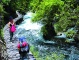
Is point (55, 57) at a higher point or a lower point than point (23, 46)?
lower

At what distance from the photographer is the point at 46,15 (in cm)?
2338

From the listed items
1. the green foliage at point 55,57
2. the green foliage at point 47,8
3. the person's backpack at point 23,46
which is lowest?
the green foliage at point 55,57

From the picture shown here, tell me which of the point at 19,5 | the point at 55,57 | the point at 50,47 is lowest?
the point at 55,57

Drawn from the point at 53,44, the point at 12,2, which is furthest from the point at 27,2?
the point at 53,44

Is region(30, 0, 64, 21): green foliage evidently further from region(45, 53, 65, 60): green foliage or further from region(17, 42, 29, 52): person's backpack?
region(17, 42, 29, 52): person's backpack

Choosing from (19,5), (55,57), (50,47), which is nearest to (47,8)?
(50,47)

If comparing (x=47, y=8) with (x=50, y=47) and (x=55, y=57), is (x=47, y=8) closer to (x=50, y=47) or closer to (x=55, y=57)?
(x=50, y=47)

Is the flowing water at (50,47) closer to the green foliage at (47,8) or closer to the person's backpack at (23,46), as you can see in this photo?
the green foliage at (47,8)

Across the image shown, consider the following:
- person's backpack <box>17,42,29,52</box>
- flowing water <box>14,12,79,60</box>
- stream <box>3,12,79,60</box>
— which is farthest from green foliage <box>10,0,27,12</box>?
person's backpack <box>17,42,29,52</box>

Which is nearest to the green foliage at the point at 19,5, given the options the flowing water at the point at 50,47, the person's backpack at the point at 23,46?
the flowing water at the point at 50,47

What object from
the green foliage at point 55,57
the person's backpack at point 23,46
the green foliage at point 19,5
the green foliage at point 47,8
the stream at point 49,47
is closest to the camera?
the person's backpack at point 23,46

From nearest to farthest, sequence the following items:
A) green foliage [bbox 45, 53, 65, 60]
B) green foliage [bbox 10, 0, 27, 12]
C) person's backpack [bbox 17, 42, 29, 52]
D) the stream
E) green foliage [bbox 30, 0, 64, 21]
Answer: person's backpack [bbox 17, 42, 29, 52], green foliage [bbox 45, 53, 65, 60], the stream, green foliage [bbox 30, 0, 64, 21], green foliage [bbox 10, 0, 27, 12]

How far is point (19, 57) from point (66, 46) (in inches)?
302

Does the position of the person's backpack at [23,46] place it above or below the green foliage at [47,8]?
below
